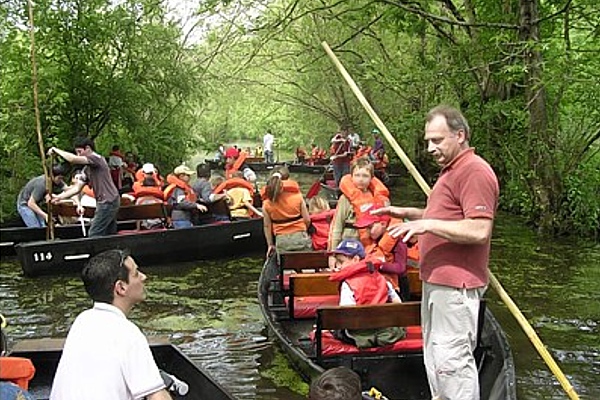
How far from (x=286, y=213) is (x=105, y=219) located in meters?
2.91

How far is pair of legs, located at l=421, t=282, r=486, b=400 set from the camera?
11.7 feet

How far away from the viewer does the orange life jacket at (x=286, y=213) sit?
Answer: 25.2ft

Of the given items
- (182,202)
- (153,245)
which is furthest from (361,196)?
(182,202)

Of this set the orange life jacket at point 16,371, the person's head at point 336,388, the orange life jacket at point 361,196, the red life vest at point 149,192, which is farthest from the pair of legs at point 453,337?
the red life vest at point 149,192

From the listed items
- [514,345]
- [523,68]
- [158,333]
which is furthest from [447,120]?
[523,68]

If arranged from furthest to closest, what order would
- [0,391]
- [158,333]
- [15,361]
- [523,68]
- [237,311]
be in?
[523,68], [237,311], [158,333], [15,361], [0,391]

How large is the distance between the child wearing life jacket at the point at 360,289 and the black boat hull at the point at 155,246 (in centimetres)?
509

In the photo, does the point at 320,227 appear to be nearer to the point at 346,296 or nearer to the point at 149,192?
the point at 346,296

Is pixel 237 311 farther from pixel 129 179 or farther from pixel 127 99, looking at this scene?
pixel 127 99

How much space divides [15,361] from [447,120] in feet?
6.89

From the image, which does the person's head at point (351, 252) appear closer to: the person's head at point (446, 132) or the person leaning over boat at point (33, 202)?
the person's head at point (446, 132)

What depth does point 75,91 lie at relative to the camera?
1602cm

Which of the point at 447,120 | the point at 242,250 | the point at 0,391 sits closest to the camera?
the point at 0,391

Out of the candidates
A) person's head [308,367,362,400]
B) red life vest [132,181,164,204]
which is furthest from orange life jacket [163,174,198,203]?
person's head [308,367,362,400]
